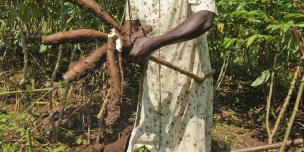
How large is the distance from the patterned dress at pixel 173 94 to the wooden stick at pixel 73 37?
10.3 inches

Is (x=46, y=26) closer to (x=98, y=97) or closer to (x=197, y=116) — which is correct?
(x=98, y=97)

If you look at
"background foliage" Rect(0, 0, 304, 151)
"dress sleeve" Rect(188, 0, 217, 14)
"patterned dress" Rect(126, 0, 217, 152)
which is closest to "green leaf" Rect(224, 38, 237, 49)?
"background foliage" Rect(0, 0, 304, 151)

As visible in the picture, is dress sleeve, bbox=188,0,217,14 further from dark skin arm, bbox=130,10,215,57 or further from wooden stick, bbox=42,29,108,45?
wooden stick, bbox=42,29,108,45

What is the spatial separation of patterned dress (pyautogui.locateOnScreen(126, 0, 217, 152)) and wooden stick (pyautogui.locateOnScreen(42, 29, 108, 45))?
26cm

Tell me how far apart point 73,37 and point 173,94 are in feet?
1.77

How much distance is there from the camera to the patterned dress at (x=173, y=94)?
182 cm

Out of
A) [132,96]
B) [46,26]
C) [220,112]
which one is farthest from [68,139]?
[46,26]

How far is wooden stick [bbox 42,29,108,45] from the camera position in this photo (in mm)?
1621

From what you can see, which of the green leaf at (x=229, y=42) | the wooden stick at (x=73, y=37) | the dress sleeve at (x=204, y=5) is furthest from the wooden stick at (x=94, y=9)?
the green leaf at (x=229, y=42)

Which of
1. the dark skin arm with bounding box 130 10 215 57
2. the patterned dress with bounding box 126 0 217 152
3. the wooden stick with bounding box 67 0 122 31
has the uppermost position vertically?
the wooden stick with bounding box 67 0 122 31

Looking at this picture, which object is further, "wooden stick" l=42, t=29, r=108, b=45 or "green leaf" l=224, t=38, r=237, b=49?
"green leaf" l=224, t=38, r=237, b=49

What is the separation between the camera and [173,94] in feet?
6.47

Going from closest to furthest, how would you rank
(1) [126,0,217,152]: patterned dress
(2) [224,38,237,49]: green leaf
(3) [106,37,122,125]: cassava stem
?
(3) [106,37,122,125]: cassava stem < (1) [126,0,217,152]: patterned dress < (2) [224,38,237,49]: green leaf

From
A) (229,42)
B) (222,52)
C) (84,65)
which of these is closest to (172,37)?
(84,65)
